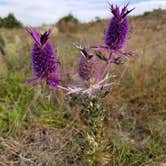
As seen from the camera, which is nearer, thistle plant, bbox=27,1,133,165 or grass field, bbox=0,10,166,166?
thistle plant, bbox=27,1,133,165

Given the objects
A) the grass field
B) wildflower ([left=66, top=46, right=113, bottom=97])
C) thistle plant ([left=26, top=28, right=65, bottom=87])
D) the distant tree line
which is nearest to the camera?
thistle plant ([left=26, top=28, right=65, bottom=87])

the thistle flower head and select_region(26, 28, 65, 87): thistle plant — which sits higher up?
the thistle flower head

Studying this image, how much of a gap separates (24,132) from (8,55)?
2.26 meters

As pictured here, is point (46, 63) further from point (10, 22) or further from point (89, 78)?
point (10, 22)

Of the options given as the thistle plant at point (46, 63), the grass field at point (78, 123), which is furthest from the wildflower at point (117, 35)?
the grass field at point (78, 123)

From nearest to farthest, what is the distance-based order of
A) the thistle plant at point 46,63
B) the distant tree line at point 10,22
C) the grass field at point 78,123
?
the thistle plant at point 46,63
the grass field at point 78,123
the distant tree line at point 10,22

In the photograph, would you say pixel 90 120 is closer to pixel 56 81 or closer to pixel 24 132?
pixel 56 81

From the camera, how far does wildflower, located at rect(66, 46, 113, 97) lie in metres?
1.87

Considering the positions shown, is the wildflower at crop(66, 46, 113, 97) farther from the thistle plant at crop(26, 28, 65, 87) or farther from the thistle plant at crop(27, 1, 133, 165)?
the thistle plant at crop(26, 28, 65, 87)

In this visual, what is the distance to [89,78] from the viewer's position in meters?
1.92

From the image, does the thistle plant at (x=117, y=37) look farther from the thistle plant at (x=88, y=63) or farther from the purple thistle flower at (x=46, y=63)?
the purple thistle flower at (x=46, y=63)

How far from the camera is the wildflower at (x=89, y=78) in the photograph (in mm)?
1870

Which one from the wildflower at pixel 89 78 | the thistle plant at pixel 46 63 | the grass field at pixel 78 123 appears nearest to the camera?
the thistle plant at pixel 46 63

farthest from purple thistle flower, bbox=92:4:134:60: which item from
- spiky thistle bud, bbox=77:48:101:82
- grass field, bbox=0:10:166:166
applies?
grass field, bbox=0:10:166:166
